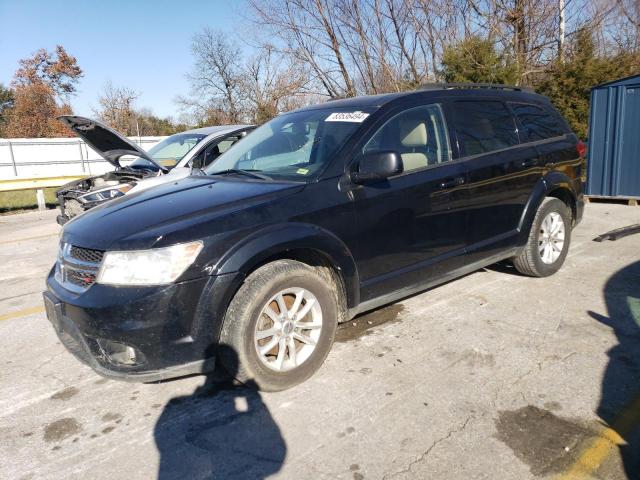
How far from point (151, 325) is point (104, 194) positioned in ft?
15.6

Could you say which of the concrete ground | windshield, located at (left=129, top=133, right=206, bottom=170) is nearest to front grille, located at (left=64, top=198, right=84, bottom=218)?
windshield, located at (left=129, top=133, right=206, bottom=170)

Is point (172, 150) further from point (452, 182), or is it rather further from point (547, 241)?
point (547, 241)

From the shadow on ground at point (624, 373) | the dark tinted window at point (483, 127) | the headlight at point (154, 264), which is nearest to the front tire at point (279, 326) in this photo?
the headlight at point (154, 264)

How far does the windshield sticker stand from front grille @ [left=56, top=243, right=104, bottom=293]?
195 centimetres

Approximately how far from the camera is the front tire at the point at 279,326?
2896mm

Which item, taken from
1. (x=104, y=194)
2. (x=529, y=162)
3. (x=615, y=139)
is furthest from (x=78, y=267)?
(x=615, y=139)

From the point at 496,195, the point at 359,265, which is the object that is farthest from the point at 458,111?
the point at 359,265

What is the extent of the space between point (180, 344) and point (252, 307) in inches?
17.6

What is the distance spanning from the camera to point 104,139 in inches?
269

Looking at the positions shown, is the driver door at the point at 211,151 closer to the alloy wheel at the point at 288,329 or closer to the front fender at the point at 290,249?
the front fender at the point at 290,249

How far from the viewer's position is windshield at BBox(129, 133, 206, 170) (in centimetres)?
770

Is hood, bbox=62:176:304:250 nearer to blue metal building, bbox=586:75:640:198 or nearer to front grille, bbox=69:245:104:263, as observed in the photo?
front grille, bbox=69:245:104:263

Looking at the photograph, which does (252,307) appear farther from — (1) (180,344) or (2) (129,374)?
(2) (129,374)

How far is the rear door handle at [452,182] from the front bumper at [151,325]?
1925mm
